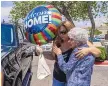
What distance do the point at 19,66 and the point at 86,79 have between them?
4.41ft

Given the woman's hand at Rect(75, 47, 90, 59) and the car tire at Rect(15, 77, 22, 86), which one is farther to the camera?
the car tire at Rect(15, 77, 22, 86)

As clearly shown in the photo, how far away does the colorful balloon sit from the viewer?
12.3ft

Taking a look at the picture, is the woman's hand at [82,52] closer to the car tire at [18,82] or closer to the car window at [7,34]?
the car tire at [18,82]

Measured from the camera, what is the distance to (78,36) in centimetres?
361

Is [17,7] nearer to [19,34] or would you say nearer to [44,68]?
[19,34]

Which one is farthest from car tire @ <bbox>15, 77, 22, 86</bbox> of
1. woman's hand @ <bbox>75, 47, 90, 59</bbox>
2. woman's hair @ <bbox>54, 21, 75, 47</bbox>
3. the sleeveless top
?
woman's hand @ <bbox>75, 47, 90, 59</bbox>

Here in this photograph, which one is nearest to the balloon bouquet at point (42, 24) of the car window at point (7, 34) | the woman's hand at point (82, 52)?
the woman's hand at point (82, 52)

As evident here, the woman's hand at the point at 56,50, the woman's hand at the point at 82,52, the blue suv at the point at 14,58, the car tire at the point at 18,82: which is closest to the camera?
the woman's hand at the point at 82,52

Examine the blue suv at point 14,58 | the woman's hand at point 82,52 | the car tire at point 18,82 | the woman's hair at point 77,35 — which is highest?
the woman's hair at point 77,35

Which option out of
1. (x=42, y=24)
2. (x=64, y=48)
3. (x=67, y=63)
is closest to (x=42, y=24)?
(x=42, y=24)

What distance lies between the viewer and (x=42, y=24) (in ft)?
12.3

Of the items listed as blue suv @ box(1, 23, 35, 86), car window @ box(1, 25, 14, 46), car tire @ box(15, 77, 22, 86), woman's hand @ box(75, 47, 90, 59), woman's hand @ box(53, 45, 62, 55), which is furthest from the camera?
car window @ box(1, 25, 14, 46)

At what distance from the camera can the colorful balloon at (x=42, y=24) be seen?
3762mm

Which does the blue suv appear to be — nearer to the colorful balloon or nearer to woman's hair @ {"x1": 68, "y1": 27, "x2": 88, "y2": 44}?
the colorful balloon
